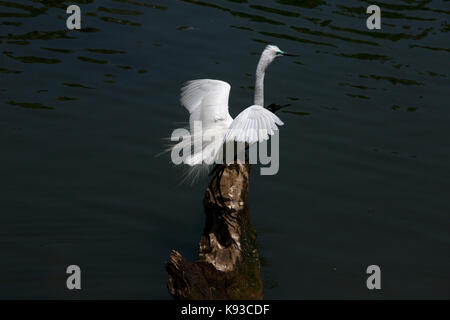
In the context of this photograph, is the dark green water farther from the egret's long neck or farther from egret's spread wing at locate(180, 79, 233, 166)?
the egret's long neck

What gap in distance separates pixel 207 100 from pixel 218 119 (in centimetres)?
44

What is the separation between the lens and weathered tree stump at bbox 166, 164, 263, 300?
21.4 feet

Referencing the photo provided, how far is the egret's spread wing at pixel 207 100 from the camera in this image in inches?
329

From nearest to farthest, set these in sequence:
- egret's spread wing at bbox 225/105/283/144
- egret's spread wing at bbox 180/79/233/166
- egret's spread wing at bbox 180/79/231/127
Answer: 1. egret's spread wing at bbox 225/105/283/144
2. egret's spread wing at bbox 180/79/233/166
3. egret's spread wing at bbox 180/79/231/127

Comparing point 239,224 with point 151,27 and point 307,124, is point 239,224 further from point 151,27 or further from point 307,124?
point 151,27

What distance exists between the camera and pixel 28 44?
13.1 meters

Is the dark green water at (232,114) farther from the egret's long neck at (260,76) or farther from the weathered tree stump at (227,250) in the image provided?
the egret's long neck at (260,76)

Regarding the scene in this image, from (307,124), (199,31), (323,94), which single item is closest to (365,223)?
(307,124)

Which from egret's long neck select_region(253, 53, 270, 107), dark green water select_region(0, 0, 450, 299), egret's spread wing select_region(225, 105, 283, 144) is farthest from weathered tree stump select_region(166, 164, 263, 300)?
egret's long neck select_region(253, 53, 270, 107)

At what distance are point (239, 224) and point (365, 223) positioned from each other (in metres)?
2.75

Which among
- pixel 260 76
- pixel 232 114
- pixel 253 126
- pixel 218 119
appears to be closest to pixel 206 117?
pixel 218 119

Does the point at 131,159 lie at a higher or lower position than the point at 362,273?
higher

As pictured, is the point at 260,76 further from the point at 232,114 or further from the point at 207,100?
the point at 232,114

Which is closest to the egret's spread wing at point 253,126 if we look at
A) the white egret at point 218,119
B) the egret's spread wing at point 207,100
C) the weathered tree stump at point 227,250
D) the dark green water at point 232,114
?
the white egret at point 218,119
